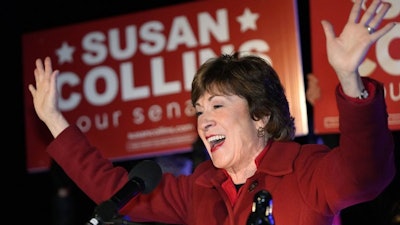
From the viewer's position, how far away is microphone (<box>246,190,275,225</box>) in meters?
1.59

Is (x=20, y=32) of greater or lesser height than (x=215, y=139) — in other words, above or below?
above

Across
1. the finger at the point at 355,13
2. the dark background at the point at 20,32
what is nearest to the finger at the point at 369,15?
the finger at the point at 355,13

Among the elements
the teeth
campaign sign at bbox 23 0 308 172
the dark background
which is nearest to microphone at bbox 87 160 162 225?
the teeth

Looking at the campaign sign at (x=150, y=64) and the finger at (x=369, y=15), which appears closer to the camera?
the finger at (x=369, y=15)

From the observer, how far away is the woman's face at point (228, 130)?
2.48 metres

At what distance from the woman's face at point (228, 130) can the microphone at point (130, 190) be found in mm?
251

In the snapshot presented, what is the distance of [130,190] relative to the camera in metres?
2.10

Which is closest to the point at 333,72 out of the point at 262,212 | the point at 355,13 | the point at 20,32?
the point at 355,13

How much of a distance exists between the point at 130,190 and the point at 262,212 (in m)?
0.59

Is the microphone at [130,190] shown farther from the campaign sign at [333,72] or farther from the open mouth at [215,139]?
the campaign sign at [333,72]

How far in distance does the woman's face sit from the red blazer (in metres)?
0.07

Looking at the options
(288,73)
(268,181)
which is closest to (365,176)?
(268,181)

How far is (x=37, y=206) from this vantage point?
6551mm

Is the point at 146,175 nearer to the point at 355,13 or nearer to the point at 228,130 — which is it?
the point at 228,130
